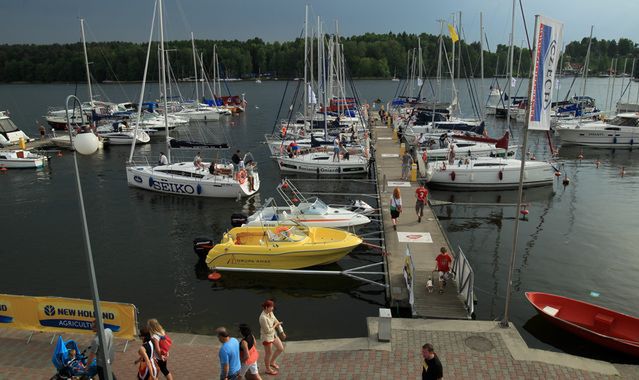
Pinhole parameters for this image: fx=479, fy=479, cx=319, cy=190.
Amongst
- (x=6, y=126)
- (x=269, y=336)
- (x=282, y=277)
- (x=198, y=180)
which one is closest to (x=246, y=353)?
(x=269, y=336)

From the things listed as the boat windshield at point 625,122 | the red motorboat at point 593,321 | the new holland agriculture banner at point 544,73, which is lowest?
the red motorboat at point 593,321

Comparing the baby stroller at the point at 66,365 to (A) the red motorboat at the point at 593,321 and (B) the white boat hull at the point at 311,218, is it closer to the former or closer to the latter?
(B) the white boat hull at the point at 311,218

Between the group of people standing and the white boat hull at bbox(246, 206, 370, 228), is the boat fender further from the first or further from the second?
the group of people standing

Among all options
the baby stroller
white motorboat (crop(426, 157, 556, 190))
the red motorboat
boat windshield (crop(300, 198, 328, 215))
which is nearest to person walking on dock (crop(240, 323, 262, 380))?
the baby stroller

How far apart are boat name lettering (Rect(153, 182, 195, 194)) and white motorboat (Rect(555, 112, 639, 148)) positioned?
3752 centimetres

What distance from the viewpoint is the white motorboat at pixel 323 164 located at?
110 ft

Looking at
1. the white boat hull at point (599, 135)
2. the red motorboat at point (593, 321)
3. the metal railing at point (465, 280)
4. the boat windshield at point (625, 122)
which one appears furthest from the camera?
the boat windshield at point (625, 122)

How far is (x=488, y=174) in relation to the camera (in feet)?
98.0

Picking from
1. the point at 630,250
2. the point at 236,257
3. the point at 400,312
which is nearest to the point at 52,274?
the point at 236,257

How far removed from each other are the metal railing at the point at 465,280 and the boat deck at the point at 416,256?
175 millimetres

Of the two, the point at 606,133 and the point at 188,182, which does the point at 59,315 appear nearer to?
the point at 188,182

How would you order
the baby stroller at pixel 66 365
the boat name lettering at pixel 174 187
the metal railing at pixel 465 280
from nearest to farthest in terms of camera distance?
1. the baby stroller at pixel 66 365
2. the metal railing at pixel 465 280
3. the boat name lettering at pixel 174 187

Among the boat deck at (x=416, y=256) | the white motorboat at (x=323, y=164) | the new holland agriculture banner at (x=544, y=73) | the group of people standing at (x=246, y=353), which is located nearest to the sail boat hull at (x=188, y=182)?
A: the white motorboat at (x=323, y=164)

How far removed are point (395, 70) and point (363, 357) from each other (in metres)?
166
